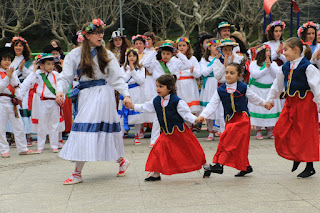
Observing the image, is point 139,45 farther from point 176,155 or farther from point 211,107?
point 176,155

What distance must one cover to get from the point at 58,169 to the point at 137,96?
3.32m

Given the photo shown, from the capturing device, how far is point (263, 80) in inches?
385

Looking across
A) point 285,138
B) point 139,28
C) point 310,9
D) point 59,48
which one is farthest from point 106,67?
point 139,28

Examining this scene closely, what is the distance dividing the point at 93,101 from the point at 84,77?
1.08 feet

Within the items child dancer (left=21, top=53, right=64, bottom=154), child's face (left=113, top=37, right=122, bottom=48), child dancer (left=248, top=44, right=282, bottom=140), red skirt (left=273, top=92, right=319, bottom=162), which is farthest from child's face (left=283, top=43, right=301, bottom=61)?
child's face (left=113, top=37, right=122, bottom=48)

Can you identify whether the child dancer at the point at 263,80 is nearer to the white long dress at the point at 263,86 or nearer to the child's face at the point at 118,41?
the white long dress at the point at 263,86

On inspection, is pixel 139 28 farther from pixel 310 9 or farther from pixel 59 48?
pixel 59 48

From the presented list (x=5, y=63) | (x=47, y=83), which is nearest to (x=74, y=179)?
(x=5, y=63)

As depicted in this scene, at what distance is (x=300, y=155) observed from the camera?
5.98m

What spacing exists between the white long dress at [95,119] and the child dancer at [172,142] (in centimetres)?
36

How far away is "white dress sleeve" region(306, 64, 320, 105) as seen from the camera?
231 inches

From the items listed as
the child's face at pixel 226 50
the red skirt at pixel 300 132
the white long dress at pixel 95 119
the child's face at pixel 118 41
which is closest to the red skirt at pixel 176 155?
the white long dress at pixel 95 119

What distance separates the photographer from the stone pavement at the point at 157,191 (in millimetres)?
4680

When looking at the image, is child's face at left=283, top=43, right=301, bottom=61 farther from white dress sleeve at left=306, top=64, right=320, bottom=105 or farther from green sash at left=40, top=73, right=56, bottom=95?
green sash at left=40, top=73, right=56, bottom=95
